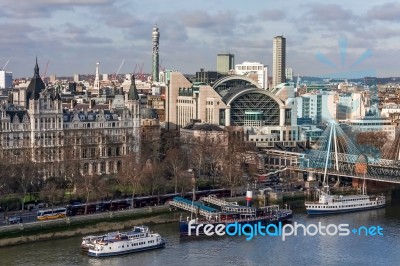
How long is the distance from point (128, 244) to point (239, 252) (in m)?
4.96

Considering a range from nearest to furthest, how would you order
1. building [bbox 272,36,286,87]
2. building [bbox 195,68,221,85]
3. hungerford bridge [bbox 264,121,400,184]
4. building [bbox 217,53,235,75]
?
1. hungerford bridge [bbox 264,121,400,184]
2. building [bbox 195,68,221,85]
3. building [bbox 217,53,235,75]
4. building [bbox 272,36,286,87]

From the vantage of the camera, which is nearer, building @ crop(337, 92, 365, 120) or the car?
the car

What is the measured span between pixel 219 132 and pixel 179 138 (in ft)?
14.0

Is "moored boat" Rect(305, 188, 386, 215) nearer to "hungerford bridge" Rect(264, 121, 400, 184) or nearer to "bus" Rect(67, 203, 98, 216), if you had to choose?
"hungerford bridge" Rect(264, 121, 400, 184)

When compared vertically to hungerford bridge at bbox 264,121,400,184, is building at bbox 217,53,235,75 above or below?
above

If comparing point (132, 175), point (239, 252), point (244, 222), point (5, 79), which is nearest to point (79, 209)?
point (132, 175)

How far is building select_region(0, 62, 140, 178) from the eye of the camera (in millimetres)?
48594

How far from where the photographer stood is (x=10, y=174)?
42750mm

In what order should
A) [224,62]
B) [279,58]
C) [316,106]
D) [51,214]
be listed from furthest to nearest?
[279,58] → [224,62] → [316,106] → [51,214]

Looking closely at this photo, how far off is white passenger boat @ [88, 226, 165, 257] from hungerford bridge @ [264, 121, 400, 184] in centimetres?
1830

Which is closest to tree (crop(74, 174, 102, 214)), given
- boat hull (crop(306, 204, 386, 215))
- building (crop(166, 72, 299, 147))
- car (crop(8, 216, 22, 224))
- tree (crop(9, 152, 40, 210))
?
tree (crop(9, 152, 40, 210))

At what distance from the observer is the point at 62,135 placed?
51.1m

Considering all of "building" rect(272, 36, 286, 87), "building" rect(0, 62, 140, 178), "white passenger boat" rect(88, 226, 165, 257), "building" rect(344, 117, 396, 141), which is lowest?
"white passenger boat" rect(88, 226, 165, 257)

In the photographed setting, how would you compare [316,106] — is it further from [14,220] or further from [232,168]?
[14,220]
